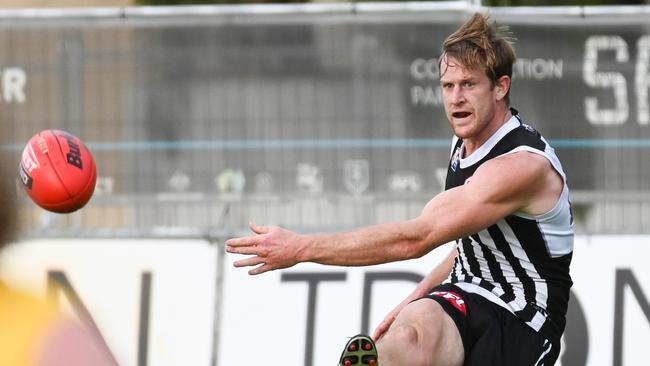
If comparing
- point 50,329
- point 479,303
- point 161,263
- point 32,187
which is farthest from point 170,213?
point 50,329

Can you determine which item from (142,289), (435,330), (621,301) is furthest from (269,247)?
(621,301)

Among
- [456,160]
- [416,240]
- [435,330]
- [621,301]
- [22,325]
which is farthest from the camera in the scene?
[621,301]

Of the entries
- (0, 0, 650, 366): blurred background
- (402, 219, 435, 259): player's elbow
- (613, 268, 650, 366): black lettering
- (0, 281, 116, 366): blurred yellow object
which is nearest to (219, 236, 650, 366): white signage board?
(613, 268, 650, 366): black lettering

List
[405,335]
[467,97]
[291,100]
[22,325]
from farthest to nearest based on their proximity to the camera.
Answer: [291,100] → [467,97] → [405,335] → [22,325]

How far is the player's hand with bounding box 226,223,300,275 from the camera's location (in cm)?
443

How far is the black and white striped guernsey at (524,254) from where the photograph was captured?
527 cm

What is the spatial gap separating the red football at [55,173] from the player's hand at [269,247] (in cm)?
156

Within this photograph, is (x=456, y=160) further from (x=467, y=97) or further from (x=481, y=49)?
(x=481, y=49)

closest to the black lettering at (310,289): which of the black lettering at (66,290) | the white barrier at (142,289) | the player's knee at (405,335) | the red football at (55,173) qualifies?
the white barrier at (142,289)

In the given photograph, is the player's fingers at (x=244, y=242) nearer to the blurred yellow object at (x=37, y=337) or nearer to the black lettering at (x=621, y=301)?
the blurred yellow object at (x=37, y=337)

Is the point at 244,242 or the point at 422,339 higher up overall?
the point at 244,242

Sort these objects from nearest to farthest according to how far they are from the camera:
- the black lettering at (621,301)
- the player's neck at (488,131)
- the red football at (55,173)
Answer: the player's neck at (488,131), the red football at (55,173), the black lettering at (621,301)

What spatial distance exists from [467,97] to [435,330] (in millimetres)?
1017

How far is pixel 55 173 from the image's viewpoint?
5719 millimetres
